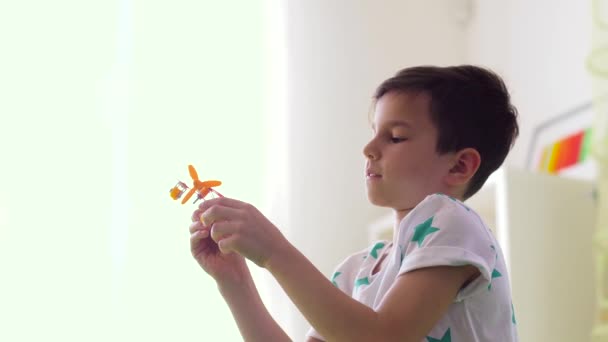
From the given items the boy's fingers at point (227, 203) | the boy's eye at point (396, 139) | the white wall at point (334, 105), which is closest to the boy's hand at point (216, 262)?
the boy's fingers at point (227, 203)

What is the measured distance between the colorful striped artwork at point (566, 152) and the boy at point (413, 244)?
41.4 inches

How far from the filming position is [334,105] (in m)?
2.43

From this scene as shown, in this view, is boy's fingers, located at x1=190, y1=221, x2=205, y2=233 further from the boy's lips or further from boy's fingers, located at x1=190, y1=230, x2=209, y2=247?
the boy's lips

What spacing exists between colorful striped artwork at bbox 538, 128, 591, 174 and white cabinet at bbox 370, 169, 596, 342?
0.55 feet

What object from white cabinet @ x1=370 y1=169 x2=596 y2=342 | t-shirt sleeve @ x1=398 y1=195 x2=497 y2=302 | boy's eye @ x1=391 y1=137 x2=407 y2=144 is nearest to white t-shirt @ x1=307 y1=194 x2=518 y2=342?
t-shirt sleeve @ x1=398 y1=195 x2=497 y2=302

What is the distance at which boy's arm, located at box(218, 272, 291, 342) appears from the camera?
95 centimetres

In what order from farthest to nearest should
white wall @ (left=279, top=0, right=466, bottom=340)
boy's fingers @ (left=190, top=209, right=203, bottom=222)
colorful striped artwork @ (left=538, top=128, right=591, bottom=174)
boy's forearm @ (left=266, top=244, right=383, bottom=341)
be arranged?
white wall @ (left=279, top=0, right=466, bottom=340), colorful striped artwork @ (left=538, top=128, right=591, bottom=174), boy's fingers @ (left=190, top=209, right=203, bottom=222), boy's forearm @ (left=266, top=244, right=383, bottom=341)

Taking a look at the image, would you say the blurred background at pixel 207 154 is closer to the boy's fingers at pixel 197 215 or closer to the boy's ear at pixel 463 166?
the boy's ear at pixel 463 166

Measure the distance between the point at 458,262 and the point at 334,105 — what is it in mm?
1679

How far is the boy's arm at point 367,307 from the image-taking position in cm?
75

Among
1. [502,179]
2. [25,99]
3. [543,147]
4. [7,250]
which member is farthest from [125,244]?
[543,147]

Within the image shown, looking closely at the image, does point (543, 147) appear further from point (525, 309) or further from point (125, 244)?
point (125, 244)

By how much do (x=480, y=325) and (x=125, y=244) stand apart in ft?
4.51

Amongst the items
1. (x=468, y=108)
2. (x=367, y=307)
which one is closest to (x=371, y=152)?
(x=468, y=108)
